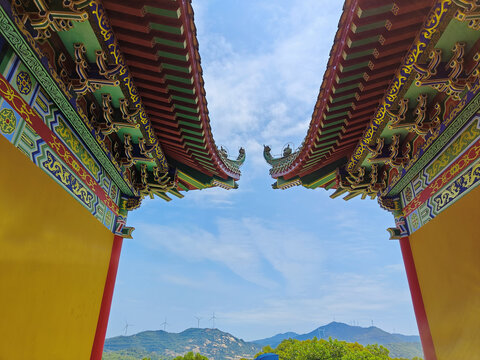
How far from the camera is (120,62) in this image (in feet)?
14.7

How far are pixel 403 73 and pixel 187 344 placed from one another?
36.0 metres

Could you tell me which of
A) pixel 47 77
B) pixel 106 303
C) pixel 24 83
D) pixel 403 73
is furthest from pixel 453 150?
pixel 106 303

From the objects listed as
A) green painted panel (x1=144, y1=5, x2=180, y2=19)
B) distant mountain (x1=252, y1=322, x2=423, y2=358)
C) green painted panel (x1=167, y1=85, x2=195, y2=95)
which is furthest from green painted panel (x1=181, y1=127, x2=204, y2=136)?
distant mountain (x1=252, y1=322, x2=423, y2=358)

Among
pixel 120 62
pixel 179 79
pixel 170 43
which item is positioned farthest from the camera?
pixel 179 79

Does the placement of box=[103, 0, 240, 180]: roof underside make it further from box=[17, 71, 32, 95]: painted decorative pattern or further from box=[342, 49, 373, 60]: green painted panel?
box=[342, 49, 373, 60]: green painted panel

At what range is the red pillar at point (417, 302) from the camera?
Result: 570 centimetres


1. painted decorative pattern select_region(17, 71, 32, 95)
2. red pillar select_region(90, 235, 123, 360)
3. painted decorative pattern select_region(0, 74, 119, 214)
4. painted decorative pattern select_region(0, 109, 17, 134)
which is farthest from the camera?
red pillar select_region(90, 235, 123, 360)

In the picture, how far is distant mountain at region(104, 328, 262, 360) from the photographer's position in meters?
31.6

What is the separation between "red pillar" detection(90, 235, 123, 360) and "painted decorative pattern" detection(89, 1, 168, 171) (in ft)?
7.68

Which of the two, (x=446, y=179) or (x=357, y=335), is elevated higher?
(x=446, y=179)

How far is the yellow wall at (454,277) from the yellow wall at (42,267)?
5.99 m

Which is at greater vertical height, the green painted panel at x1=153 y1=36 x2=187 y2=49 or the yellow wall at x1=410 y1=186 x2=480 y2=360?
the green painted panel at x1=153 y1=36 x2=187 y2=49

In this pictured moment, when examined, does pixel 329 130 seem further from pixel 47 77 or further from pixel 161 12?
pixel 47 77

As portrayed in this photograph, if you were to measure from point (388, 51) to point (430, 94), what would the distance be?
1.33 metres
